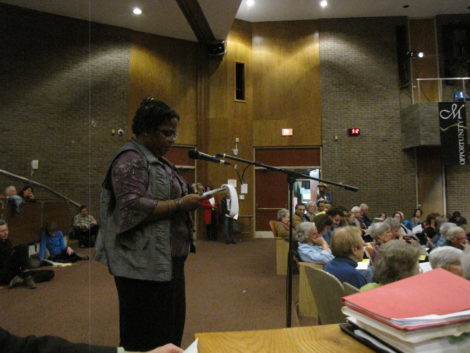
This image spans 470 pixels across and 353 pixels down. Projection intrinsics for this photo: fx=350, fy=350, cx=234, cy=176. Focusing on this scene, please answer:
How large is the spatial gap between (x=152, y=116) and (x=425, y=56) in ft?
37.3

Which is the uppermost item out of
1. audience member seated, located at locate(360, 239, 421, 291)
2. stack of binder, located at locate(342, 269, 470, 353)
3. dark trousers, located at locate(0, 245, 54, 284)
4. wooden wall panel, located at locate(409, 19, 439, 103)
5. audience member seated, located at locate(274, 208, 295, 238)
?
wooden wall panel, located at locate(409, 19, 439, 103)

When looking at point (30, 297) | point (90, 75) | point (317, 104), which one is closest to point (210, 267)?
point (30, 297)

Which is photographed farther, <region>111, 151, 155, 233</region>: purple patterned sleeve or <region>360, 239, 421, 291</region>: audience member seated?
<region>360, 239, 421, 291</region>: audience member seated

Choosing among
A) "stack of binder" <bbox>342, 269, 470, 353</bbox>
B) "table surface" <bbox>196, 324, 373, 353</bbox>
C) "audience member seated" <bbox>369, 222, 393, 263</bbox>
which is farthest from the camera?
"audience member seated" <bbox>369, 222, 393, 263</bbox>

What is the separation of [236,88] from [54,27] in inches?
193

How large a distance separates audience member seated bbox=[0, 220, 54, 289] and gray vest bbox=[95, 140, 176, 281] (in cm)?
378

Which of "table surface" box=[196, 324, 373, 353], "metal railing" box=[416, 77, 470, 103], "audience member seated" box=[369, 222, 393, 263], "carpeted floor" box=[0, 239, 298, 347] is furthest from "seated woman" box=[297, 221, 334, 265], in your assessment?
"metal railing" box=[416, 77, 470, 103]

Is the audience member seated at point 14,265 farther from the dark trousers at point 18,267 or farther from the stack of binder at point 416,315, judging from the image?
the stack of binder at point 416,315

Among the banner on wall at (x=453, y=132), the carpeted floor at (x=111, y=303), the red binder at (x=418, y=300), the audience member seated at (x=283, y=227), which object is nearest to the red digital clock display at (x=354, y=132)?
the banner on wall at (x=453, y=132)

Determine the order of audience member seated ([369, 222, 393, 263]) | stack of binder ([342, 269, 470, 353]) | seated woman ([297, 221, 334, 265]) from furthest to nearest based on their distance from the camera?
audience member seated ([369, 222, 393, 263])
seated woman ([297, 221, 334, 265])
stack of binder ([342, 269, 470, 353])

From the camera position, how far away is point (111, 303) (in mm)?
4051

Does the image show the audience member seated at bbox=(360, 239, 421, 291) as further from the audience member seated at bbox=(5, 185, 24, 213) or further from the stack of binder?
the audience member seated at bbox=(5, 185, 24, 213)

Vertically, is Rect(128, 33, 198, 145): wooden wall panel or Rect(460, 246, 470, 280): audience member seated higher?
Rect(128, 33, 198, 145): wooden wall panel

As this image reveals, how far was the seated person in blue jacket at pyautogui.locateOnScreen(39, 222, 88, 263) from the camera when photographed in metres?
5.73
